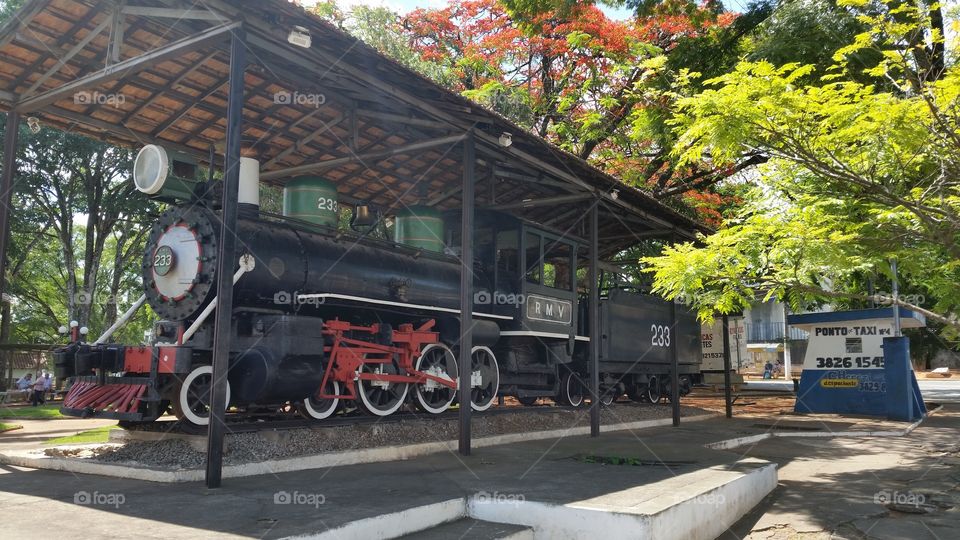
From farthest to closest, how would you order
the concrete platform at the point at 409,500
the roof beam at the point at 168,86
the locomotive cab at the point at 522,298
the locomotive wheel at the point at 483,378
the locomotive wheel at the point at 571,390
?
the locomotive wheel at the point at 571,390, the locomotive cab at the point at 522,298, the locomotive wheel at the point at 483,378, the roof beam at the point at 168,86, the concrete platform at the point at 409,500

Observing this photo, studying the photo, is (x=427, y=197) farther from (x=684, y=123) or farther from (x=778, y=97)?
(x=778, y=97)

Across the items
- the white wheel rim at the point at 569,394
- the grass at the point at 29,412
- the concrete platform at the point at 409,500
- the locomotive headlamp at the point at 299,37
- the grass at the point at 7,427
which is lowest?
the grass at the point at 29,412

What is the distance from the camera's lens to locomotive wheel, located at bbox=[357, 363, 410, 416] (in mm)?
7926

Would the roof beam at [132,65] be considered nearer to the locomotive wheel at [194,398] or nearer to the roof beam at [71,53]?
the roof beam at [71,53]

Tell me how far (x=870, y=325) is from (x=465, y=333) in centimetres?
1068

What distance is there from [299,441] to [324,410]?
0.86 metres

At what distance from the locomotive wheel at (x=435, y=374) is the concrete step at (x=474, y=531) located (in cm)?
420

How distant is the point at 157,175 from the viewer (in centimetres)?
655

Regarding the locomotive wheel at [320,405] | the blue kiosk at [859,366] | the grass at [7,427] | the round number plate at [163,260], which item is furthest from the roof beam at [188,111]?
the blue kiosk at [859,366]

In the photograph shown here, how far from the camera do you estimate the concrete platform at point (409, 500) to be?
148 inches

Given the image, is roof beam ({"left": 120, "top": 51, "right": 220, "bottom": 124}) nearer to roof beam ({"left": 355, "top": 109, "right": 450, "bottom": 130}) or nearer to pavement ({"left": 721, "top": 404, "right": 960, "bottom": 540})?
roof beam ({"left": 355, "top": 109, "right": 450, "bottom": 130})

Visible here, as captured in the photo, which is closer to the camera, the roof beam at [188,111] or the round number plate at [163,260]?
the round number plate at [163,260]

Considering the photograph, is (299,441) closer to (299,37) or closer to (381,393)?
(381,393)

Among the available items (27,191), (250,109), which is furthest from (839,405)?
(27,191)
